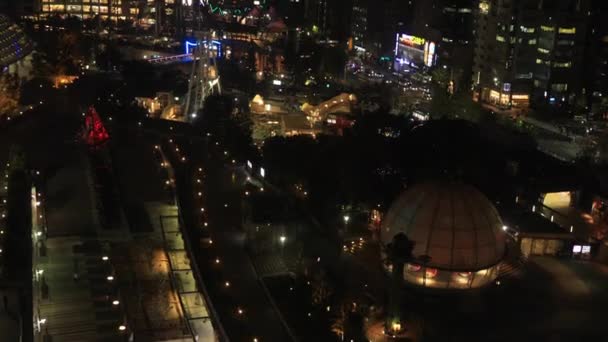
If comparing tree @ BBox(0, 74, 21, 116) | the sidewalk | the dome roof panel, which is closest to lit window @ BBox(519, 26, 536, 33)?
the dome roof panel

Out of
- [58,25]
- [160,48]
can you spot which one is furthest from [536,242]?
[58,25]

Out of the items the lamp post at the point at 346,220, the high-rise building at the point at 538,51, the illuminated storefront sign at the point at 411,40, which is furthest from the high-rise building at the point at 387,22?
the lamp post at the point at 346,220

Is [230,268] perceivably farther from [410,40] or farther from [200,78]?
[410,40]

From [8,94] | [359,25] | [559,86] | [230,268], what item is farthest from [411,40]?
[230,268]

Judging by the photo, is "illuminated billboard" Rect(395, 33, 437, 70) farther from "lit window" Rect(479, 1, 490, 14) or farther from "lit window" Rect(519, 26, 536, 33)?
"lit window" Rect(519, 26, 536, 33)

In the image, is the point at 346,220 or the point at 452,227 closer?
the point at 452,227

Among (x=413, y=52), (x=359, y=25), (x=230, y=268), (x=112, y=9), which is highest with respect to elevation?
(x=112, y=9)
